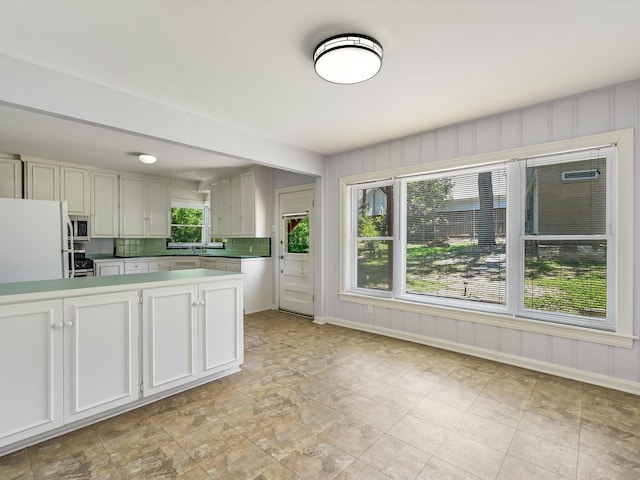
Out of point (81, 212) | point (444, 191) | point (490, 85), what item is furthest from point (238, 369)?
point (81, 212)

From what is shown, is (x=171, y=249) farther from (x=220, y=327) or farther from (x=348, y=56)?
(x=348, y=56)

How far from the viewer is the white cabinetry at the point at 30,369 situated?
175 cm

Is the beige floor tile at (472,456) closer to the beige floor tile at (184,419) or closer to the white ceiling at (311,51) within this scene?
the beige floor tile at (184,419)

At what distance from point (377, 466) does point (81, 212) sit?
18.8ft

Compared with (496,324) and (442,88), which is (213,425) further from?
(442,88)

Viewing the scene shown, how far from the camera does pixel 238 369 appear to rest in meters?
2.95

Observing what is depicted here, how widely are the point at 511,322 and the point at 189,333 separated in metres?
2.98

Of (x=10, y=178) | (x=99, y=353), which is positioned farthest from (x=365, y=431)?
(x=10, y=178)

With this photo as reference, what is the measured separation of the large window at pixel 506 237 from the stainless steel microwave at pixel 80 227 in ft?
14.9

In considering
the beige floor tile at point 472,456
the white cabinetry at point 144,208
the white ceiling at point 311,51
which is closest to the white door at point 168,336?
the white ceiling at point 311,51

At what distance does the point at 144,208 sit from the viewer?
19.4 ft

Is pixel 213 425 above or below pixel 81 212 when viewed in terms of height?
below

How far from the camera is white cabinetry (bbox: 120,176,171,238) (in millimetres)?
5664

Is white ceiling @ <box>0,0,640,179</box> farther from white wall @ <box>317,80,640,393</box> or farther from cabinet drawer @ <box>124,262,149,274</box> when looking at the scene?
cabinet drawer @ <box>124,262,149,274</box>
